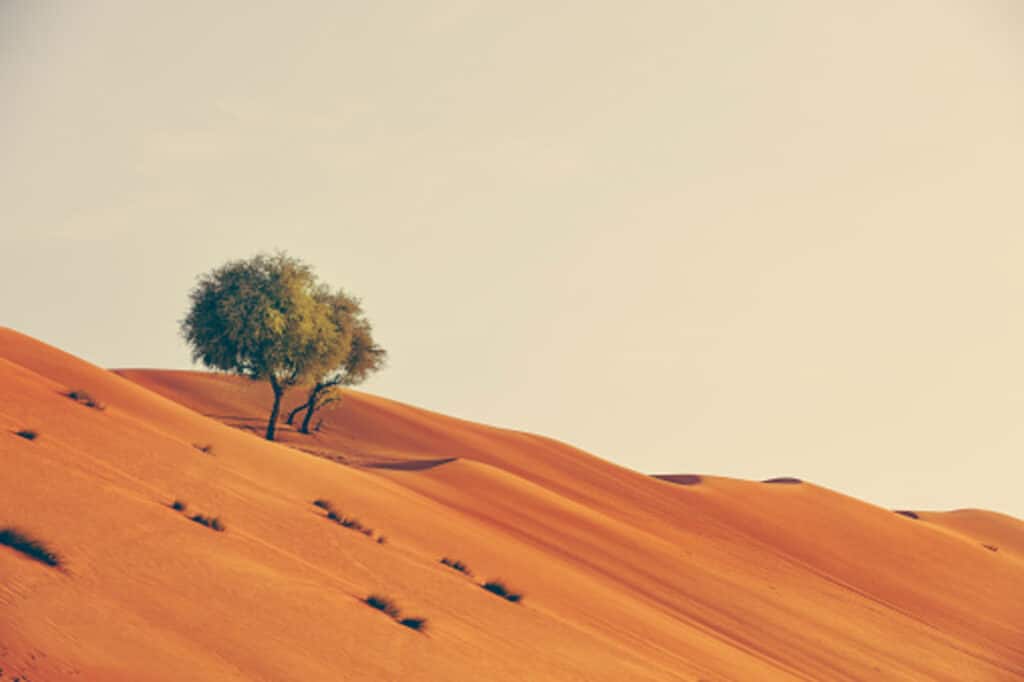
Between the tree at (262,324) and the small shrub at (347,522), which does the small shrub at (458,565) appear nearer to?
the small shrub at (347,522)

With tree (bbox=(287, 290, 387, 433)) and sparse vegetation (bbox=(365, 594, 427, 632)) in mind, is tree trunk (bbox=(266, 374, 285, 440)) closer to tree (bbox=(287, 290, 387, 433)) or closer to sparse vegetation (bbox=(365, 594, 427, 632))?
tree (bbox=(287, 290, 387, 433))

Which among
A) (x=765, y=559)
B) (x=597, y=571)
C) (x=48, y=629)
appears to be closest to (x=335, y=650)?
(x=48, y=629)

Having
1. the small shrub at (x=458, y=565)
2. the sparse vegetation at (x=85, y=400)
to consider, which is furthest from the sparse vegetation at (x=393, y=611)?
the sparse vegetation at (x=85, y=400)

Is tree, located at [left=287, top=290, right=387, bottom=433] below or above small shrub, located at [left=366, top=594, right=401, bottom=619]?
above

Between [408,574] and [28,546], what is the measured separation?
6.25 m

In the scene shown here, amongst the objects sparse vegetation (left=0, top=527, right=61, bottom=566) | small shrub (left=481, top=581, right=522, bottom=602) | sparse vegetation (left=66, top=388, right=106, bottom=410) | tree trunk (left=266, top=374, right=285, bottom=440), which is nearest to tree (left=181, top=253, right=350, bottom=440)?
tree trunk (left=266, top=374, right=285, bottom=440)

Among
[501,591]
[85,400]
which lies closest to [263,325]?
[85,400]

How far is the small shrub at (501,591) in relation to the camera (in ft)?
50.2

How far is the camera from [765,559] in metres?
34.5

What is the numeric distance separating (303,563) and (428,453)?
119 ft

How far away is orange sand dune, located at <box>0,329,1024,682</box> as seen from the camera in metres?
8.85

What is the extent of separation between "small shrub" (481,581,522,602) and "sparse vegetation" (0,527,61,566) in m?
7.63

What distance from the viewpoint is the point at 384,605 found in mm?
11656

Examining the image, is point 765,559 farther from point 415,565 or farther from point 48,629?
point 48,629
